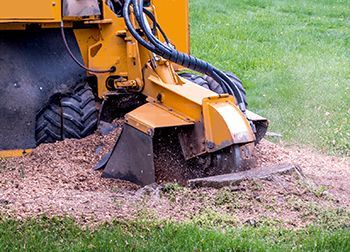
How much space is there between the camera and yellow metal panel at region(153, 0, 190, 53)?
26.5ft

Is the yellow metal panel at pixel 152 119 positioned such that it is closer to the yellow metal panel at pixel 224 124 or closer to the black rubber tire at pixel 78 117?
the yellow metal panel at pixel 224 124

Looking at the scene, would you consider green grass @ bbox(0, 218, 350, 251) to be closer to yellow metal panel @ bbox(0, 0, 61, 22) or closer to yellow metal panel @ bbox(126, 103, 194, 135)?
yellow metal panel @ bbox(126, 103, 194, 135)

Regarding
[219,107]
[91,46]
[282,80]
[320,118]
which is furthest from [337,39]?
[219,107]

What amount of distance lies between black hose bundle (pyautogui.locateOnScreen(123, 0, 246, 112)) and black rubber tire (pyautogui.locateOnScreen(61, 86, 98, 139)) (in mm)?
738

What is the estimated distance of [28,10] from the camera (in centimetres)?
711

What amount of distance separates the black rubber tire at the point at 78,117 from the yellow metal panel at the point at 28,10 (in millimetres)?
696

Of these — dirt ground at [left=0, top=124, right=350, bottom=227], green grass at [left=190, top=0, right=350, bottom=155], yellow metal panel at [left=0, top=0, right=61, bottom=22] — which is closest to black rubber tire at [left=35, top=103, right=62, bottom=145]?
dirt ground at [left=0, top=124, right=350, bottom=227]

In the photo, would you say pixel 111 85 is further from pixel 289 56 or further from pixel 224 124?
pixel 289 56

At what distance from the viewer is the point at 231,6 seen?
56.8ft

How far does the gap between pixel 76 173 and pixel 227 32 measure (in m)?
8.21

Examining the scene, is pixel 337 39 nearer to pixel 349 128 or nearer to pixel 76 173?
pixel 349 128

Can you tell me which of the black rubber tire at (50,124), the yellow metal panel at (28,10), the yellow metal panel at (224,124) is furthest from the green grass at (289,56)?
the yellow metal panel at (28,10)

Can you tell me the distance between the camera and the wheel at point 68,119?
7.34m

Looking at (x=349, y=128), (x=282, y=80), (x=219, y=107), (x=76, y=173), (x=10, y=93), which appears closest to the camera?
(x=219, y=107)
